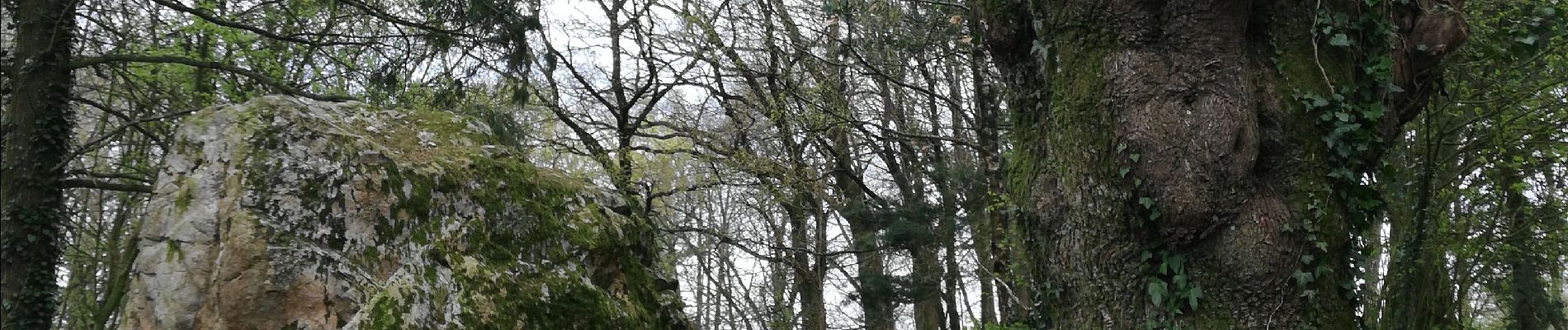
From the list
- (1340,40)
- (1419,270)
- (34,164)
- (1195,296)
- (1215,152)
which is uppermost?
(34,164)

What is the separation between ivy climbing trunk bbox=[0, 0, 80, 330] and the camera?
6461 millimetres

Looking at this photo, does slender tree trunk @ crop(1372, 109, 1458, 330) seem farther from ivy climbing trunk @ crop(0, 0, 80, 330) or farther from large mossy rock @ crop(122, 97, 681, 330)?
ivy climbing trunk @ crop(0, 0, 80, 330)

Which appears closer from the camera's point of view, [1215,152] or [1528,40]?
[1215,152]

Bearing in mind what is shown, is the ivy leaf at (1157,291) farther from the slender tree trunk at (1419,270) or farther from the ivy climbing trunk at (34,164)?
the ivy climbing trunk at (34,164)

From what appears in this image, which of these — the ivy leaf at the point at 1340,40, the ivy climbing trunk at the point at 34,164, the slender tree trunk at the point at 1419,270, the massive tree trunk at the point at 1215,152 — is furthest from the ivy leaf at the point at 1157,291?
the ivy climbing trunk at the point at 34,164

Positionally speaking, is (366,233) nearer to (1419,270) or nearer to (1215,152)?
(1215,152)

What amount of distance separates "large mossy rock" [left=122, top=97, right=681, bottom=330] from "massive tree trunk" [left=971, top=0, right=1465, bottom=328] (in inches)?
Answer: 69.8

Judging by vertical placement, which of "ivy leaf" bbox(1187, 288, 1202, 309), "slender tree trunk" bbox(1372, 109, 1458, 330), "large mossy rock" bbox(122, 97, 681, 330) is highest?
"slender tree trunk" bbox(1372, 109, 1458, 330)

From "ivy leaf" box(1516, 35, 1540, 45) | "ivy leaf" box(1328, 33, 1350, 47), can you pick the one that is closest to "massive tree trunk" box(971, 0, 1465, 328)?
"ivy leaf" box(1328, 33, 1350, 47)

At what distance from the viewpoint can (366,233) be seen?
3566 millimetres

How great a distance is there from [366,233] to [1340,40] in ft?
11.6

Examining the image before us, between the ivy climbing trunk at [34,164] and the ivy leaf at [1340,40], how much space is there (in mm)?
6944

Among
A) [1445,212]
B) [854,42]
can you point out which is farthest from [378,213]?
[1445,212]

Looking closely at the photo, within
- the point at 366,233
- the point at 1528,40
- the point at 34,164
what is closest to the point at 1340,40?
the point at 1528,40
